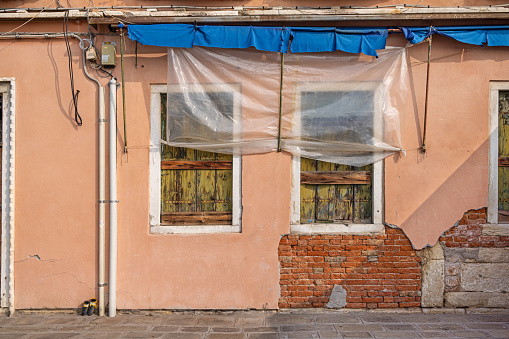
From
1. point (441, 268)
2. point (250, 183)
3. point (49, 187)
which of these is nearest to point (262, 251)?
point (250, 183)

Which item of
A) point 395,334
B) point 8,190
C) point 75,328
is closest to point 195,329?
point 75,328

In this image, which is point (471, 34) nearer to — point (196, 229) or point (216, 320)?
point (196, 229)

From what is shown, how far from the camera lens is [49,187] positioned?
4957mm

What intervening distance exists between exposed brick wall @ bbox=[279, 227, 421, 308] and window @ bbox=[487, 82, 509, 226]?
121 centimetres

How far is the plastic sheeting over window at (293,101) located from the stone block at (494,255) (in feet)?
5.39

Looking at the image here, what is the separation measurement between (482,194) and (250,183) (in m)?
2.81

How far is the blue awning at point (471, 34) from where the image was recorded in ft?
15.5

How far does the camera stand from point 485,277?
15.9ft

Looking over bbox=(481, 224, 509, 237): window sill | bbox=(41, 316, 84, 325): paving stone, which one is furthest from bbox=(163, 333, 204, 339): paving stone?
bbox=(481, 224, 509, 237): window sill

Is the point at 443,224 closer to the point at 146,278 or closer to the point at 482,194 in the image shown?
the point at 482,194

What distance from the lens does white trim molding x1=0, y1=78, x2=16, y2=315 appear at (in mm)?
4922

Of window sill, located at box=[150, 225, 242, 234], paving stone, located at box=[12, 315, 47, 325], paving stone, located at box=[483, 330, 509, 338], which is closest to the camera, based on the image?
paving stone, located at box=[483, 330, 509, 338]

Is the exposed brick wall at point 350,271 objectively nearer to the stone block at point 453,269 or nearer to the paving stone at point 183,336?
the stone block at point 453,269

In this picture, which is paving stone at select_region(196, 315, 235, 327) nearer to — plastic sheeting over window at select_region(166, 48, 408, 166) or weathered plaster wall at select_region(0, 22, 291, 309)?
weathered plaster wall at select_region(0, 22, 291, 309)
